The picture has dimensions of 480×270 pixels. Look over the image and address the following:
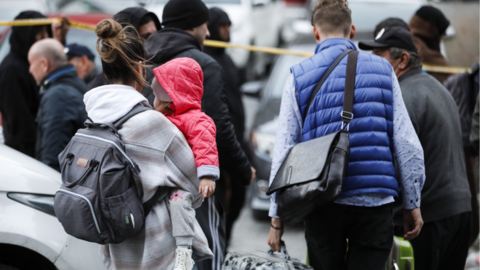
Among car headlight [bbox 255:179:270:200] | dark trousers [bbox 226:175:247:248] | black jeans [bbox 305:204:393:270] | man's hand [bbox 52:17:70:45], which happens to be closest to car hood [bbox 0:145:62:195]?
black jeans [bbox 305:204:393:270]

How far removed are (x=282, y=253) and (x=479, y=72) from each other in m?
2.42

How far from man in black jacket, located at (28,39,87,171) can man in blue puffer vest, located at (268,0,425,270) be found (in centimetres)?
185

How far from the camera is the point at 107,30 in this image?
9.05ft

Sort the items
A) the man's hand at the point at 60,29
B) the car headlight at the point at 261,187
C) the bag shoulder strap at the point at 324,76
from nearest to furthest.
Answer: the bag shoulder strap at the point at 324,76
the man's hand at the point at 60,29
the car headlight at the point at 261,187

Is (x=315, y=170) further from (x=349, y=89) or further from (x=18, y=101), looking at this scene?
(x=18, y=101)

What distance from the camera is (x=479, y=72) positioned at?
4.62 metres

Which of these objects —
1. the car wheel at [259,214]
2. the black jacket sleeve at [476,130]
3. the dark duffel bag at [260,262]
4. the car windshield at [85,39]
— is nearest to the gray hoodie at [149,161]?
the dark duffel bag at [260,262]

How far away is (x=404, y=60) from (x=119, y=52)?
192 centimetres

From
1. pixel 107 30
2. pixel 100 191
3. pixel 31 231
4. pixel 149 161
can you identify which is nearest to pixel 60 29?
pixel 31 231

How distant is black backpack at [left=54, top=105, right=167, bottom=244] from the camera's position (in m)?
2.58

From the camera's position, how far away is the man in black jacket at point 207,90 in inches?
142

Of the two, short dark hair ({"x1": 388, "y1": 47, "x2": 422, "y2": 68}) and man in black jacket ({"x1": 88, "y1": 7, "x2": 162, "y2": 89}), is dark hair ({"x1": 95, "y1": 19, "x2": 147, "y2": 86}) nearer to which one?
man in black jacket ({"x1": 88, "y1": 7, "x2": 162, "y2": 89})

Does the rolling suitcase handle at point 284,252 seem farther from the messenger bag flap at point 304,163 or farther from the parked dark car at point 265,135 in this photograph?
the parked dark car at point 265,135

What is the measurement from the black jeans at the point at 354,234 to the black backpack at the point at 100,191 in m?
0.98
